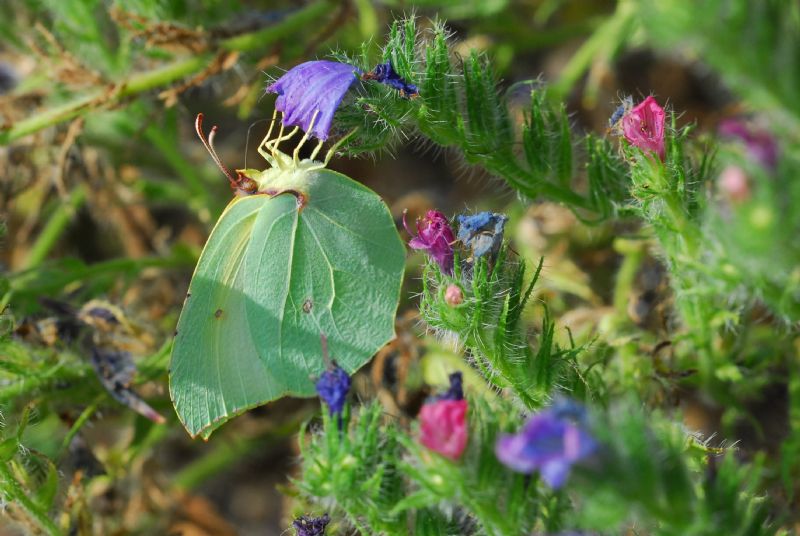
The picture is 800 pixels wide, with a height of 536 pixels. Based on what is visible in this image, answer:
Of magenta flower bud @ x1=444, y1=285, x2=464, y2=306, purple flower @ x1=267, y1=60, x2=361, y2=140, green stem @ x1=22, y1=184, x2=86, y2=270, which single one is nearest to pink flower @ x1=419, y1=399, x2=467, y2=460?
magenta flower bud @ x1=444, y1=285, x2=464, y2=306

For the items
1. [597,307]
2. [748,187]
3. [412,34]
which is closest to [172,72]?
[412,34]

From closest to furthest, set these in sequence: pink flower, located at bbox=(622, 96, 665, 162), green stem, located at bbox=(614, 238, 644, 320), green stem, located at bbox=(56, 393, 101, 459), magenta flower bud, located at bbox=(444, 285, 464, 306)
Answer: magenta flower bud, located at bbox=(444, 285, 464, 306), pink flower, located at bbox=(622, 96, 665, 162), green stem, located at bbox=(56, 393, 101, 459), green stem, located at bbox=(614, 238, 644, 320)

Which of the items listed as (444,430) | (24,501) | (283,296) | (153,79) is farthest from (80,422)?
(444,430)

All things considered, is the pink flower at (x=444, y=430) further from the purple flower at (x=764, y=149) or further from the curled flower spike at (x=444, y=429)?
the purple flower at (x=764, y=149)

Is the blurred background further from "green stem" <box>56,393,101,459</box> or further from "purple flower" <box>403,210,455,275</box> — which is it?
"purple flower" <box>403,210,455,275</box>

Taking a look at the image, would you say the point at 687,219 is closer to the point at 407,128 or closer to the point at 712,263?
the point at 712,263
